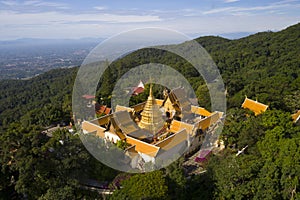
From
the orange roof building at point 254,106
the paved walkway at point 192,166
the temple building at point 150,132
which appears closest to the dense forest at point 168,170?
the paved walkway at point 192,166

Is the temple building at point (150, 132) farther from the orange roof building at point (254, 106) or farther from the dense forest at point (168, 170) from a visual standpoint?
the orange roof building at point (254, 106)

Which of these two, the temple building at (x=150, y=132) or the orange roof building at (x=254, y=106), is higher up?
the orange roof building at (x=254, y=106)

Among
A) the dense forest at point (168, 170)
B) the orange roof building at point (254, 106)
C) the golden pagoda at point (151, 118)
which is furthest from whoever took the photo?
the orange roof building at point (254, 106)

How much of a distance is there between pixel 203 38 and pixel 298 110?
71730mm

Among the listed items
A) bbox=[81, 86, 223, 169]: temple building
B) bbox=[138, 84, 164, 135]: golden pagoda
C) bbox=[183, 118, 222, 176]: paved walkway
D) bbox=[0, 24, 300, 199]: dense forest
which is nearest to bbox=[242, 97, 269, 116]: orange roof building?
bbox=[81, 86, 223, 169]: temple building

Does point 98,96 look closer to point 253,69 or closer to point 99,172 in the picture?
point 99,172

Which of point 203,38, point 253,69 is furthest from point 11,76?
point 253,69

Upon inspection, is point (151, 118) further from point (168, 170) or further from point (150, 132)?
point (168, 170)

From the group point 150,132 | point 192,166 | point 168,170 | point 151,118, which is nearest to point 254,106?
point 192,166

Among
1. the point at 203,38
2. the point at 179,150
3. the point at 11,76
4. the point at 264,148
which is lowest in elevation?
the point at 11,76

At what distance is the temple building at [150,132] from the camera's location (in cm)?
1438

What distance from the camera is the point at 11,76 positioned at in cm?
10950

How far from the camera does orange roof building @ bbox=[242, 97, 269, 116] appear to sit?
734 inches

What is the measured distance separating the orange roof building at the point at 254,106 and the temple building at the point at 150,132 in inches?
92.7
